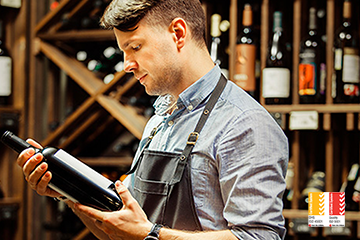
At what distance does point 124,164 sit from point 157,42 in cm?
134

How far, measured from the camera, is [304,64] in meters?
1.86

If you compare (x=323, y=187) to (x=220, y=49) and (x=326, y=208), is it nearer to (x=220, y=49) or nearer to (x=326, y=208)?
(x=220, y=49)

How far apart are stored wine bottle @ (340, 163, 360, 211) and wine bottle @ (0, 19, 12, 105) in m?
1.59

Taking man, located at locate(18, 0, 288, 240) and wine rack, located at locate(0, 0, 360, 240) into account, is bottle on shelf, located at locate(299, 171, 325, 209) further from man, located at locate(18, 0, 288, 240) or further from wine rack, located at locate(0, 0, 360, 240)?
man, located at locate(18, 0, 288, 240)

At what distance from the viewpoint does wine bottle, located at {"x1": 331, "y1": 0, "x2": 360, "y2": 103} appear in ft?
5.94

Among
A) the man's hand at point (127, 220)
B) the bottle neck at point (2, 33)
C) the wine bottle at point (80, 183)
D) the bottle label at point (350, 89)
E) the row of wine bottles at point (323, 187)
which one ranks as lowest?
the row of wine bottles at point (323, 187)

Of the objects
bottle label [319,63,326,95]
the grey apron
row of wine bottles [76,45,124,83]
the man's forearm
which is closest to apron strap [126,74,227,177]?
the grey apron

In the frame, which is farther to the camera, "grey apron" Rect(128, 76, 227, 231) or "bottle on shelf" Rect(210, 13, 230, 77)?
"bottle on shelf" Rect(210, 13, 230, 77)

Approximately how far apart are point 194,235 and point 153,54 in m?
0.38

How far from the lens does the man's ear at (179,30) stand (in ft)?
3.40

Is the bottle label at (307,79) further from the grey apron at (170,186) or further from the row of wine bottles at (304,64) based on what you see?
the grey apron at (170,186)

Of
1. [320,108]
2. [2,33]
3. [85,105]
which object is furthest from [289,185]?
[2,33]

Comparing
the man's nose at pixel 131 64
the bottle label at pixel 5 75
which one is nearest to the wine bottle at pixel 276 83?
the man's nose at pixel 131 64

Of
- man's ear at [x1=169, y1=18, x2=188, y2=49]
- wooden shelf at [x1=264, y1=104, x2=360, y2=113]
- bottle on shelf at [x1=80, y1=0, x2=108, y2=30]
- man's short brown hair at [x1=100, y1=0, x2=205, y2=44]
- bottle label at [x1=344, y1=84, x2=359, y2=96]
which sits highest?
bottle on shelf at [x1=80, y1=0, x2=108, y2=30]
